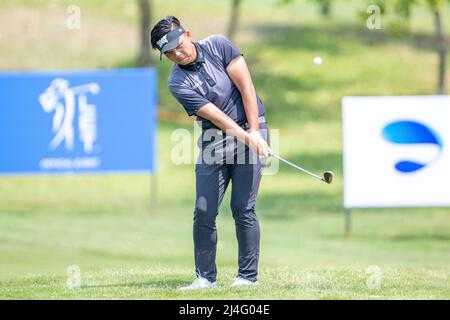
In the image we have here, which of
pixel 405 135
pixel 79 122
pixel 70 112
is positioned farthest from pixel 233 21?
pixel 405 135

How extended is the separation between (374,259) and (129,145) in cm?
398

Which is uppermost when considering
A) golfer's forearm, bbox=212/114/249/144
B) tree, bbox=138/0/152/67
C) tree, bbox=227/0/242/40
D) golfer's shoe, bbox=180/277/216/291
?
tree, bbox=227/0/242/40

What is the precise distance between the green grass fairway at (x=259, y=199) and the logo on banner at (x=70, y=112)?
136cm

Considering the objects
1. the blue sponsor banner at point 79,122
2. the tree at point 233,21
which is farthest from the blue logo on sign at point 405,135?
the tree at point 233,21

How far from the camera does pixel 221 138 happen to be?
309 inches

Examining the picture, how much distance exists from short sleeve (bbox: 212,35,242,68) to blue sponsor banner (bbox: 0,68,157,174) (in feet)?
25.0

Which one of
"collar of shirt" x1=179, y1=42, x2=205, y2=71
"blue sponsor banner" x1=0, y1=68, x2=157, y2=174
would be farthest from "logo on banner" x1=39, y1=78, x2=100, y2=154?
"collar of shirt" x1=179, y1=42, x2=205, y2=71

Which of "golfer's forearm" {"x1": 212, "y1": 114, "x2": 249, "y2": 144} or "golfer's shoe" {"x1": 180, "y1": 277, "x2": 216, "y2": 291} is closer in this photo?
"golfer's forearm" {"x1": 212, "y1": 114, "x2": 249, "y2": 144}

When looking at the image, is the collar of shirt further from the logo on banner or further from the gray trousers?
the logo on banner

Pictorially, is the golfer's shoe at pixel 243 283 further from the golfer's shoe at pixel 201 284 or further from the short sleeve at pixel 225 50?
the short sleeve at pixel 225 50

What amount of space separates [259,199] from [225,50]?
12471mm

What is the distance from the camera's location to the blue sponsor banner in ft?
50.7
